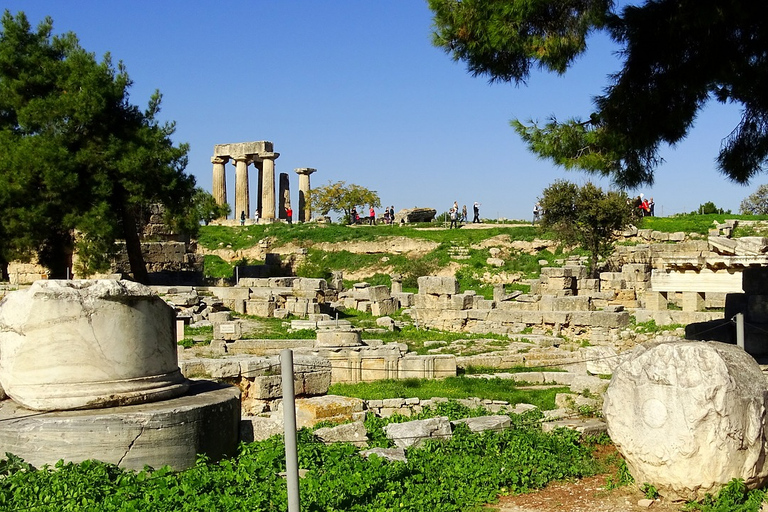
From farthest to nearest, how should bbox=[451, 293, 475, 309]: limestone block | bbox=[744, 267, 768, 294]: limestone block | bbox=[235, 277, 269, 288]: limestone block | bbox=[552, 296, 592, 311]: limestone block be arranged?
bbox=[235, 277, 269, 288]: limestone block < bbox=[451, 293, 475, 309]: limestone block < bbox=[552, 296, 592, 311]: limestone block < bbox=[744, 267, 768, 294]: limestone block

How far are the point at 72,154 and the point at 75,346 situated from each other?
63.9 feet

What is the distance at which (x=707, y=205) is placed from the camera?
47.4 m

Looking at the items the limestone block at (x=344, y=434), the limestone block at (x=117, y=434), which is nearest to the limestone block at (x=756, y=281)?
Answer: the limestone block at (x=344, y=434)

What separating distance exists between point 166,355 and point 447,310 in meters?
16.6

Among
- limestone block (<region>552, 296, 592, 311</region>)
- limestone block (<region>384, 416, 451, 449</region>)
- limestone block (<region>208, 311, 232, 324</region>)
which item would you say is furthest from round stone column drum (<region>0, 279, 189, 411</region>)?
limestone block (<region>552, 296, 592, 311</region>)

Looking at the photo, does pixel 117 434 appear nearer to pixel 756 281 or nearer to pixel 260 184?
pixel 756 281

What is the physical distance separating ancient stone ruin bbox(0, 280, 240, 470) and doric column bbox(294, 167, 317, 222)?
163 ft

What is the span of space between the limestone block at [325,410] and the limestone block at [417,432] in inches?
41.3

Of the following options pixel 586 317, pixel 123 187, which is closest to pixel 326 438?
pixel 586 317

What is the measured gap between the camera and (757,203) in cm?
6188

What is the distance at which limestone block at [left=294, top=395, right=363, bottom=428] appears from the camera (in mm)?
9750

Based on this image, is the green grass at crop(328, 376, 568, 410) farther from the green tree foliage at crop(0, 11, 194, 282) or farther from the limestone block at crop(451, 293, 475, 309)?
the green tree foliage at crop(0, 11, 194, 282)

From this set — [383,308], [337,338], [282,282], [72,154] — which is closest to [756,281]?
[337,338]

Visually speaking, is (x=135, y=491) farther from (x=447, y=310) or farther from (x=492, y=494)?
(x=447, y=310)
